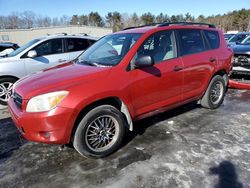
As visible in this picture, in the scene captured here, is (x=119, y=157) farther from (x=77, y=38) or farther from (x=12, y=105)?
(x=77, y=38)

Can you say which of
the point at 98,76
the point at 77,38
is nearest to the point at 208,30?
the point at 98,76

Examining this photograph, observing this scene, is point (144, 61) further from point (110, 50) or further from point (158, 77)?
point (110, 50)

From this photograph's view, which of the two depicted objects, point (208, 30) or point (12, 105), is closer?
point (12, 105)

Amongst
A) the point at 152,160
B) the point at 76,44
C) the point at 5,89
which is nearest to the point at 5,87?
the point at 5,89

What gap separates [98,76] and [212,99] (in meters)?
3.22

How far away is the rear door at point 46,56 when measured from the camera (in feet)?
21.8

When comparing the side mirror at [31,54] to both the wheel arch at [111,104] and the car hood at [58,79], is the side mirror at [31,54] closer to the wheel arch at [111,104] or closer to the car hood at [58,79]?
the car hood at [58,79]

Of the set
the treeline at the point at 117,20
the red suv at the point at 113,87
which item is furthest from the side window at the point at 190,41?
the treeline at the point at 117,20

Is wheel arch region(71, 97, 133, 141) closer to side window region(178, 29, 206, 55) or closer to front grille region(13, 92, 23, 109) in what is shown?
front grille region(13, 92, 23, 109)

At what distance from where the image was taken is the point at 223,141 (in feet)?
13.5

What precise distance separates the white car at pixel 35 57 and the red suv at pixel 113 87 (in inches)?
101

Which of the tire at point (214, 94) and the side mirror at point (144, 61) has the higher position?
the side mirror at point (144, 61)

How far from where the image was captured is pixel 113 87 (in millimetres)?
3562

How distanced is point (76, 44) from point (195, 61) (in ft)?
13.2
